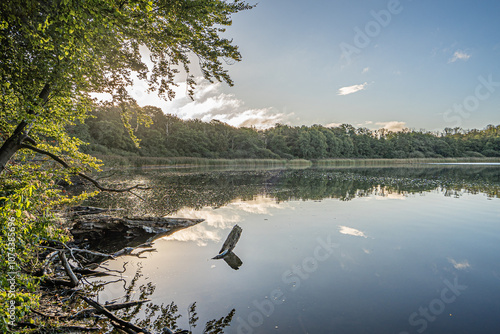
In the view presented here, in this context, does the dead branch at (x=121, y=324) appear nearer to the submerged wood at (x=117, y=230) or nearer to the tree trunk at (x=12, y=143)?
the tree trunk at (x=12, y=143)

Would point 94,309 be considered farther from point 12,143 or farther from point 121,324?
point 12,143

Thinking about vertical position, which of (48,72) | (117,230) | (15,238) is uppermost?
(48,72)

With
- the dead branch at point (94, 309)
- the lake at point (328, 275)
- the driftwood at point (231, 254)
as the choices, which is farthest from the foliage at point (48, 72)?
the driftwood at point (231, 254)

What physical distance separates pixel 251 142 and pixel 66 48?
7791 cm

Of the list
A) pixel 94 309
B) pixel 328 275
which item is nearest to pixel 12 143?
pixel 94 309

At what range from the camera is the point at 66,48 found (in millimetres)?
3072

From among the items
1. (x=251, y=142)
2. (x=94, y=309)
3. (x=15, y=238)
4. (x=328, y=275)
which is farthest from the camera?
(x=251, y=142)

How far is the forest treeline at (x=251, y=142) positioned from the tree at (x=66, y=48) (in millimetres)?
44047

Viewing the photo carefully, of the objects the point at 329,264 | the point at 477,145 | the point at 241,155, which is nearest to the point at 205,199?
the point at 329,264

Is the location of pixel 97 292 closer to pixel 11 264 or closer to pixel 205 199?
pixel 11 264

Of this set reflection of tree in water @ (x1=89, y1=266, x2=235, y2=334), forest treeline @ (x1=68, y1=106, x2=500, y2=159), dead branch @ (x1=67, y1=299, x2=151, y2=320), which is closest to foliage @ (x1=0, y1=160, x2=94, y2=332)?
dead branch @ (x1=67, y1=299, x2=151, y2=320)

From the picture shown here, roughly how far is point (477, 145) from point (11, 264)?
445ft

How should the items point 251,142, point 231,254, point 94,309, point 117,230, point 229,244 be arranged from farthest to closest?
point 251,142
point 117,230
point 229,244
point 231,254
point 94,309

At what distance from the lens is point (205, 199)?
13.5 m
